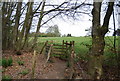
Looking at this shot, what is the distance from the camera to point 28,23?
13695 mm

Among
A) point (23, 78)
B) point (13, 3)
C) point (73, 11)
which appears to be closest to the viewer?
point (23, 78)

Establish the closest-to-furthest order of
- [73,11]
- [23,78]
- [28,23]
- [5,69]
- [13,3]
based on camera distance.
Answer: [23,78]
[5,69]
[73,11]
[28,23]
[13,3]

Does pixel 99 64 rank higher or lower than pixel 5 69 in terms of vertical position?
higher

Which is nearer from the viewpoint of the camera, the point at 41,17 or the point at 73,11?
the point at 73,11

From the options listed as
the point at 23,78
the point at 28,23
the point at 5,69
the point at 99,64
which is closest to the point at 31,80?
the point at 23,78

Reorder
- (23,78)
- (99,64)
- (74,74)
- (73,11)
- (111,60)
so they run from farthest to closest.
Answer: (73,11)
(111,60)
(23,78)
(99,64)
(74,74)

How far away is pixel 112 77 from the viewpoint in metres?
7.27

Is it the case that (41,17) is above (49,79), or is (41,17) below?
above

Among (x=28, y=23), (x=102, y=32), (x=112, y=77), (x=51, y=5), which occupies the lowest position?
(x=112, y=77)

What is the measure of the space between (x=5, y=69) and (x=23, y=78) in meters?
2.28

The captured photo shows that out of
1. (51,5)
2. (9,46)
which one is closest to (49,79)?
(51,5)

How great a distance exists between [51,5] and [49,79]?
31.8ft

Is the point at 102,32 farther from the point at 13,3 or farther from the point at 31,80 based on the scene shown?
the point at 13,3

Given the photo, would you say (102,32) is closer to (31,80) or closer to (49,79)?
(49,79)
